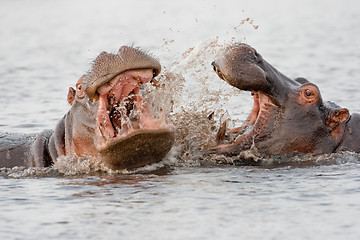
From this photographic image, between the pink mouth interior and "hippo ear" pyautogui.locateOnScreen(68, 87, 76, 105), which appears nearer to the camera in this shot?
the pink mouth interior

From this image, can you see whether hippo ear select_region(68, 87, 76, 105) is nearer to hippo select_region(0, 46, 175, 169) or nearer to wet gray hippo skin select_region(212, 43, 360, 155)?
hippo select_region(0, 46, 175, 169)

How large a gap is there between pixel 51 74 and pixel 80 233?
37.6 ft

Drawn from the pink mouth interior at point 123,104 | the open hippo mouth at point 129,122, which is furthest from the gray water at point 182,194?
the pink mouth interior at point 123,104

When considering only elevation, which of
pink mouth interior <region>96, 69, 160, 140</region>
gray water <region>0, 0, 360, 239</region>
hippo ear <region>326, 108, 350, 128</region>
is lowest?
gray water <region>0, 0, 360, 239</region>

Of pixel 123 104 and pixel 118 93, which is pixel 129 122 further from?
pixel 118 93

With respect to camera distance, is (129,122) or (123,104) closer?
(129,122)

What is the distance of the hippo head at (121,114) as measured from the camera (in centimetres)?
770

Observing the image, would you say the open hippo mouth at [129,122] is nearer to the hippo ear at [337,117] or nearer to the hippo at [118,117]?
the hippo at [118,117]

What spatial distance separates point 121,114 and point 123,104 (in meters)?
0.12

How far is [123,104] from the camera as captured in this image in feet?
26.2

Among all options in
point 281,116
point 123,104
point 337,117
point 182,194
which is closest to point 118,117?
point 123,104

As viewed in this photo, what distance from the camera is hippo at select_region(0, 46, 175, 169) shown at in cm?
771

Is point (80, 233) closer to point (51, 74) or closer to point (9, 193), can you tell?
point (9, 193)

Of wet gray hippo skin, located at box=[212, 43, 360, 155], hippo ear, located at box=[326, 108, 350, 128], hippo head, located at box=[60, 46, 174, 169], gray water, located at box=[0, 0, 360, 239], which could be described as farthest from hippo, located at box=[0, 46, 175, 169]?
hippo ear, located at box=[326, 108, 350, 128]
